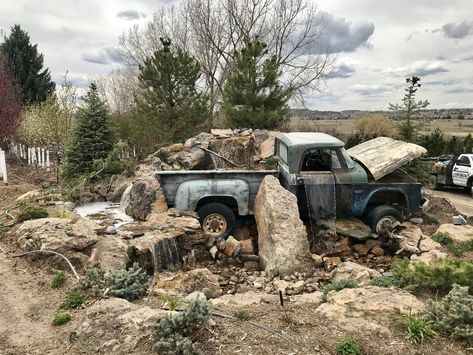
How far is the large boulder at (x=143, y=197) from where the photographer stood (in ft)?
30.0

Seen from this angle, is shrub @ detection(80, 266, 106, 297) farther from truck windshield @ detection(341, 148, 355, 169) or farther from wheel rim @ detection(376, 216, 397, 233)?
wheel rim @ detection(376, 216, 397, 233)

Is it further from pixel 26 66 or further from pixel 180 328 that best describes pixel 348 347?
pixel 26 66

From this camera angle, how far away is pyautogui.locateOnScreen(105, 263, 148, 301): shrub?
16.3 ft

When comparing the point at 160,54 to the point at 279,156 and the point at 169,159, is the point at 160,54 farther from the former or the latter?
the point at 279,156

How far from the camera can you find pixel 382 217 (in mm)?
9344

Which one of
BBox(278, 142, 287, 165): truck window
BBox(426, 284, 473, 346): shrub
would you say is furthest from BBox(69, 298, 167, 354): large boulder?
BBox(278, 142, 287, 165): truck window

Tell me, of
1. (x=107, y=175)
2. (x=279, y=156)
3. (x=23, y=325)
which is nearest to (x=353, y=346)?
(x=23, y=325)

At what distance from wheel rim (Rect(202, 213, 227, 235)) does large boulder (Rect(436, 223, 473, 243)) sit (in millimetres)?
4807

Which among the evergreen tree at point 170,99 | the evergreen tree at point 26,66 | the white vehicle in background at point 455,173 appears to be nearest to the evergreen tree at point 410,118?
the white vehicle in background at point 455,173

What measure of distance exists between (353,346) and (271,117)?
46.3ft

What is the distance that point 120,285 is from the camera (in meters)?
5.06

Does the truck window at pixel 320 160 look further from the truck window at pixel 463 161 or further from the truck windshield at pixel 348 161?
the truck window at pixel 463 161

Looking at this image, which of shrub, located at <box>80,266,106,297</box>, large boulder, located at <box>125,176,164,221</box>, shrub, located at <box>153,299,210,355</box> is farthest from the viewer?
large boulder, located at <box>125,176,164,221</box>

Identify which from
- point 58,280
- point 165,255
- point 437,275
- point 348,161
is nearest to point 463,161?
point 348,161
